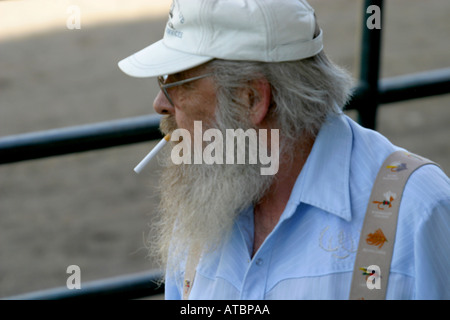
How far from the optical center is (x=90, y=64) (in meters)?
6.93

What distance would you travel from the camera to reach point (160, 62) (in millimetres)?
1856

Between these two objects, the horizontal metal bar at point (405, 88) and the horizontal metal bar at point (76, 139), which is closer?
the horizontal metal bar at point (76, 139)

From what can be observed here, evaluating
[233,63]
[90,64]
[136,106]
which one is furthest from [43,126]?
[233,63]

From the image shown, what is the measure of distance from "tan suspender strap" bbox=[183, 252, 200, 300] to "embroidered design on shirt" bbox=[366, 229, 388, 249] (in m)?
0.44

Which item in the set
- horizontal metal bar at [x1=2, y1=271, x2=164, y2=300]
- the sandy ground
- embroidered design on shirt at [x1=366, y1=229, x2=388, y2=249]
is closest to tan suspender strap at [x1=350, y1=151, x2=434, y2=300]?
embroidered design on shirt at [x1=366, y1=229, x2=388, y2=249]

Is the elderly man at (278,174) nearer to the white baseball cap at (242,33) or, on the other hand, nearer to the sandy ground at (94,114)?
the white baseball cap at (242,33)

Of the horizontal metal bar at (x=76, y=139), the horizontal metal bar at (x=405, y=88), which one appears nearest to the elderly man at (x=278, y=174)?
the horizontal metal bar at (x=76, y=139)

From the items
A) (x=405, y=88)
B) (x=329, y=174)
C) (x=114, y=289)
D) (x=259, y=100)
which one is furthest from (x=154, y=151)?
(x=405, y=88)

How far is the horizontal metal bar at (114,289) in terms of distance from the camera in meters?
2.66

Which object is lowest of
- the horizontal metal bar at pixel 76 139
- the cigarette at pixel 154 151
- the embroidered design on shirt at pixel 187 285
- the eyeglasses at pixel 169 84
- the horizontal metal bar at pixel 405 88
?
the embroidered design on shirt at pixel 187 285

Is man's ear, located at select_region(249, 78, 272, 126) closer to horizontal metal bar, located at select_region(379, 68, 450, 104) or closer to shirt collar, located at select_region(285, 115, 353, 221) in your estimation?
shirt collar, located at select_region(285, 115, 353, 221)

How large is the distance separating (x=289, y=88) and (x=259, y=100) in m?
0.07

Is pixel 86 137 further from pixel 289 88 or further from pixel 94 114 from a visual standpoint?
pixel 94 114

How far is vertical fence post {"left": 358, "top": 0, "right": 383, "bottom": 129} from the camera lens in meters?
2.78
